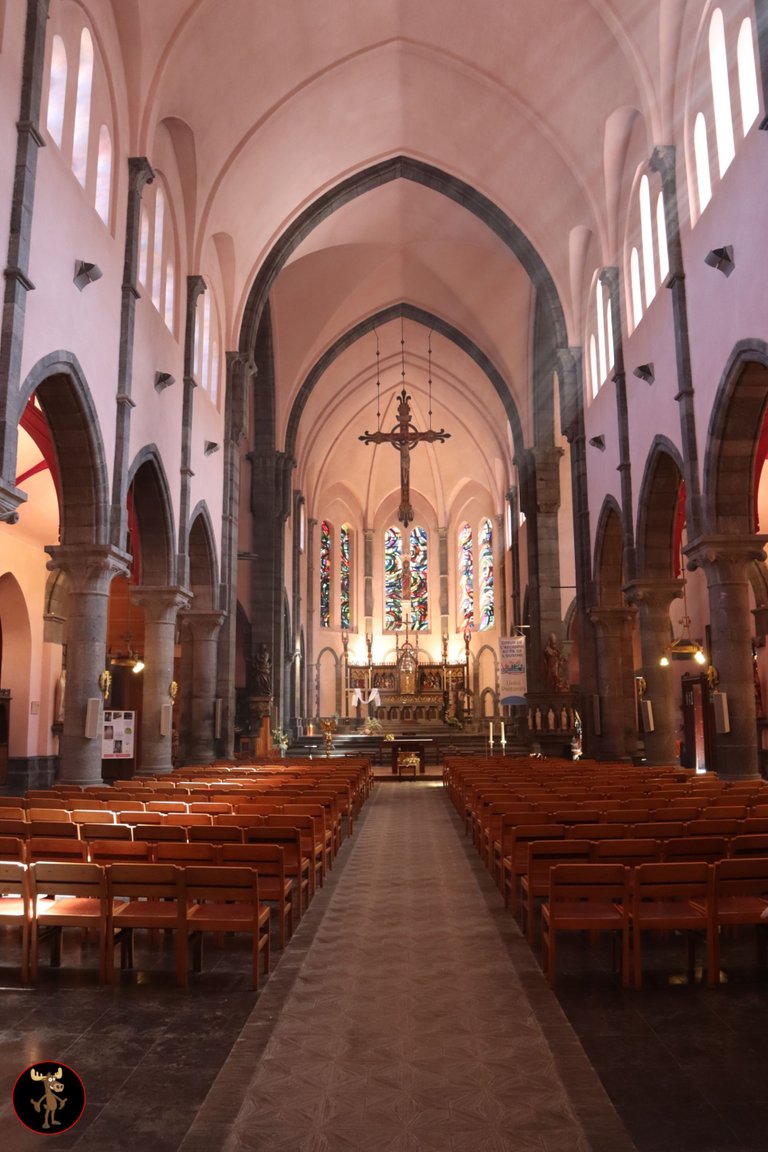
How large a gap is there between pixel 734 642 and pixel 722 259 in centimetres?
596

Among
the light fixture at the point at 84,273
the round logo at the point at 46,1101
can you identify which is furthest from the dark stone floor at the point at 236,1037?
the light fixture at the point at 84,273

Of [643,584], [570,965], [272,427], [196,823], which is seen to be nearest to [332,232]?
[272,427]

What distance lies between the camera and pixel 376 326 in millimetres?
35469

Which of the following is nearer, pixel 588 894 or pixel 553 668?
pixel 588 894

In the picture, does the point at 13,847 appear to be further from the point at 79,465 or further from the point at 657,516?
the point at 657,516

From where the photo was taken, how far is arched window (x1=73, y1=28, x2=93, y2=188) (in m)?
14.5

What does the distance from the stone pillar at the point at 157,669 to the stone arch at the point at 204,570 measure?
3078 millimetres

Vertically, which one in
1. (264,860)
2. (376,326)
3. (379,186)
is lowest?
(264,860)

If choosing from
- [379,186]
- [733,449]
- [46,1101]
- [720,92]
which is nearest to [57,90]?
[720,92]

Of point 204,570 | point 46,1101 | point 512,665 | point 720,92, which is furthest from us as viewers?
point 512,665

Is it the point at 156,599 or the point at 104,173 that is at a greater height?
the point at 104,173

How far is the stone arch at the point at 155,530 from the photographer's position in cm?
1892

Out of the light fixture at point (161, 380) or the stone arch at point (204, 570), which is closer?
the light fixture at point (161, 380)

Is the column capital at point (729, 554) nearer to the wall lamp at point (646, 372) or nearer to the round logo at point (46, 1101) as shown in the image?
the wall lamp at point (646, 372)
